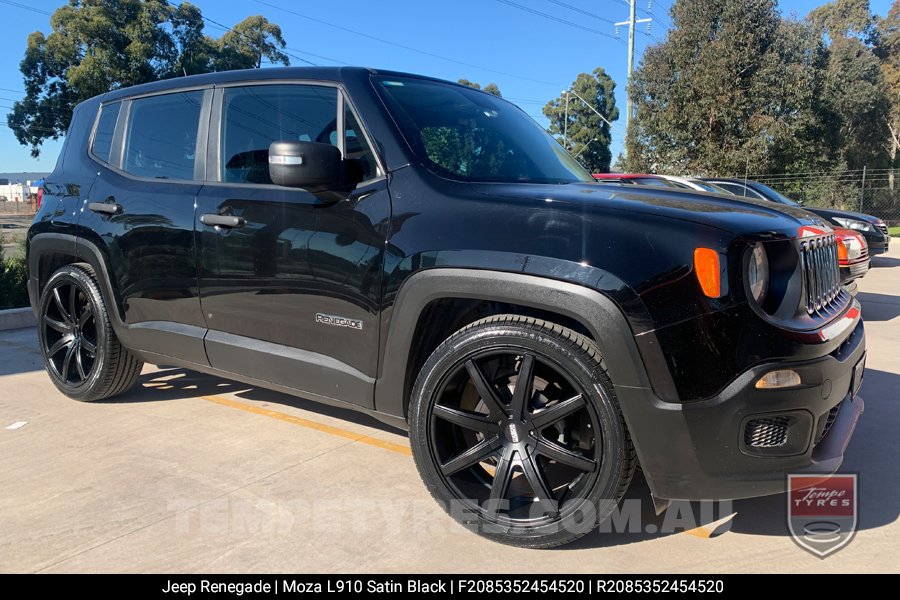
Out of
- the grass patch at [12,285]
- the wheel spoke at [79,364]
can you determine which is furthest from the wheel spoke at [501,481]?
the grass patch at [12,285]

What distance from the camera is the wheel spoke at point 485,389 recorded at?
103 inches

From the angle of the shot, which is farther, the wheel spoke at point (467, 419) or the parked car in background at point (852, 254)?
the parked car in background at point (852, 254)

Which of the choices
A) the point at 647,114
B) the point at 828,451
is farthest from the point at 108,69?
the point at 828,451

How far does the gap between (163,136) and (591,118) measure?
2273 inches

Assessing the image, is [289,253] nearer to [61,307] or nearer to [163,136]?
[163,136]

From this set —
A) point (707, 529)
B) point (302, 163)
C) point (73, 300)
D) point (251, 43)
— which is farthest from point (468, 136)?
point (251, 43)

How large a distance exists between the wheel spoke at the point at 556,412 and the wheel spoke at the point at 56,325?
12.0ft

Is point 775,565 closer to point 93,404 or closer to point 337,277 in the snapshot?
point 337,277

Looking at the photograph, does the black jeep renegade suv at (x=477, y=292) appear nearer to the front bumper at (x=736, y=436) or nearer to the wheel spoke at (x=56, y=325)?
the front bumper at (x=736, y=436)

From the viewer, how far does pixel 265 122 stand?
3.47 meters

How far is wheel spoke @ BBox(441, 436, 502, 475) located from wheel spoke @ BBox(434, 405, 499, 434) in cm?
5

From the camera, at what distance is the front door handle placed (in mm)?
3338

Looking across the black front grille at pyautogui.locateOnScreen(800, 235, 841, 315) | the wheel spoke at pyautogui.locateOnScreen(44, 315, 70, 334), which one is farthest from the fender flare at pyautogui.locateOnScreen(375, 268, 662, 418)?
the wheel spoke at pyautogui.locateOnScreen(44, 315, 70, 334)
